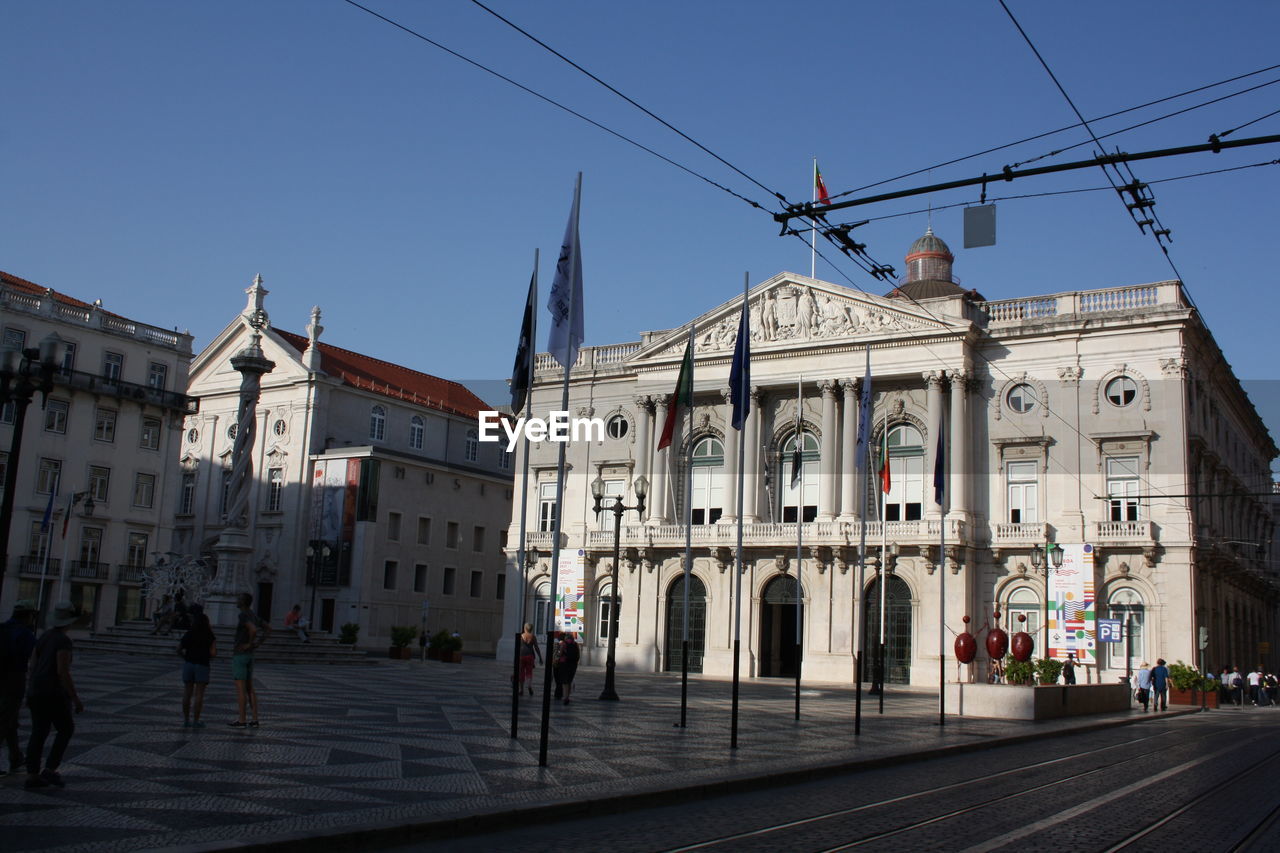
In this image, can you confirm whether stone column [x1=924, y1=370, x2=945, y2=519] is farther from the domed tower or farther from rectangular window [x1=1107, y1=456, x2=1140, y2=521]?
the domed tower

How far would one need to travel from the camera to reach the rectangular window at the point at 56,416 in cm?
5497

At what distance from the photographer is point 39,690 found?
11.1 metres

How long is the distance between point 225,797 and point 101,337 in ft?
171

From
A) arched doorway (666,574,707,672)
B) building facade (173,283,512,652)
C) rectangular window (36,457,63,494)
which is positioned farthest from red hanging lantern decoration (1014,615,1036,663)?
rectangular window (36,457,63,494)

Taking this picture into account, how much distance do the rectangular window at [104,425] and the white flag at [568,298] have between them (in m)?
46.3

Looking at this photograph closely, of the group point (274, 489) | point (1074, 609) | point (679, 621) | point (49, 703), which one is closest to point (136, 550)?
point (274, 489)

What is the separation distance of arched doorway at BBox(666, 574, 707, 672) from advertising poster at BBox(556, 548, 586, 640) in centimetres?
431

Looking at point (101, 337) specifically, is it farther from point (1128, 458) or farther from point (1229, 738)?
point (1229, 738)

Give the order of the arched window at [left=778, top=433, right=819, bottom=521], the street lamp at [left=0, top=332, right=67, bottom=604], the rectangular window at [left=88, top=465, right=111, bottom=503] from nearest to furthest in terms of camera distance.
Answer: the street lamp at [left=0, top=332, right=67, bottom=604] < the arched window at [left=778, top=433, right=819, bottom=521] < the rectangular window at [left=88, top=465, right=111, bottom=503]

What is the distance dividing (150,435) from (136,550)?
19.3 feet

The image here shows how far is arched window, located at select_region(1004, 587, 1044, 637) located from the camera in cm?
4475

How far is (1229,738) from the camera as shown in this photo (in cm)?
2584

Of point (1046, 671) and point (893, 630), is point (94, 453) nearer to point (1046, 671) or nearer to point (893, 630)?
point (893, 630)

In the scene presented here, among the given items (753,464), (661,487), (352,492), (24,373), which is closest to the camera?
(24,373)
